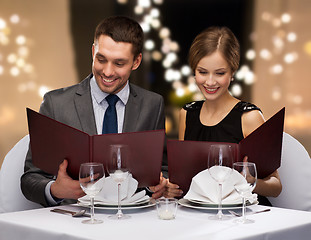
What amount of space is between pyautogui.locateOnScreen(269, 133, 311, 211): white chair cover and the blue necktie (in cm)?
72

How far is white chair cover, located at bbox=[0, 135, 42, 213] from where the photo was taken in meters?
2.00

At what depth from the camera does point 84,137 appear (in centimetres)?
162

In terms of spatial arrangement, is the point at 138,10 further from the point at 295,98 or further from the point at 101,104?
the point at 101,104

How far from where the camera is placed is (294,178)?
212 centimetres

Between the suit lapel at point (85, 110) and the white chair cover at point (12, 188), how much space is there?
29cm

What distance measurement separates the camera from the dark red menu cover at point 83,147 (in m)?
1.63

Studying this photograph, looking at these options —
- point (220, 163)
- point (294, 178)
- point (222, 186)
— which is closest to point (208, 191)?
point (222, 186)

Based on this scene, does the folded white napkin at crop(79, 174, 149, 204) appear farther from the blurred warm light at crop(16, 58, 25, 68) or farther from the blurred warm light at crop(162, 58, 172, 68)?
the blurred warm light at crop(162, 58, 172, 68)

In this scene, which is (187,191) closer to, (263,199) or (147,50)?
(263,199)

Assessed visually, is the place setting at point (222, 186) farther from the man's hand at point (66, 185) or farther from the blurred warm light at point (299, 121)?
the blurred warm light at point (299, 121)

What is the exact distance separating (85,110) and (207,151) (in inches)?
24.3

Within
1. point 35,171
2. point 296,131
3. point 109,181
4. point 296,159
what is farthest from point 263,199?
point 296,131

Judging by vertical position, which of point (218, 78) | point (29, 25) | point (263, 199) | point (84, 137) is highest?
point (29, 25)

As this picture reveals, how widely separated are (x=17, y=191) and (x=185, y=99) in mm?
3354
